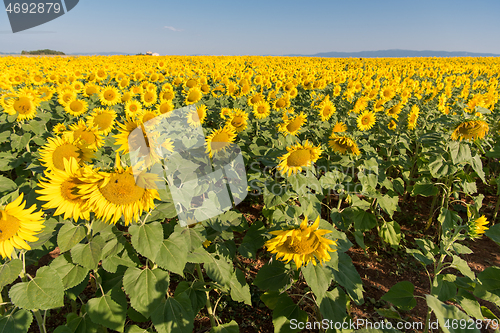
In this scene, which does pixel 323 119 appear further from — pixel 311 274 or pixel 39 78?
pixel 39 78

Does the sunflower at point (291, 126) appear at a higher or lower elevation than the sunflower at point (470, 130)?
lower

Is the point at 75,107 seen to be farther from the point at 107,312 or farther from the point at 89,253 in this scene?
the point at 107,312

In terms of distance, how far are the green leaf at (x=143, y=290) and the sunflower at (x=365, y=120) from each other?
4.67m

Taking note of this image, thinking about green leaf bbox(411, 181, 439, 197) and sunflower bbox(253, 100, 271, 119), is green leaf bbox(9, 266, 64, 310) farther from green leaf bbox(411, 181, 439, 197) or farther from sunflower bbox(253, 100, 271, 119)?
green leaf bbox(411, 181, 439, 197)

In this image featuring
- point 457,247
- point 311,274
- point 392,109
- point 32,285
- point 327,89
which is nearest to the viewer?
point 32,285

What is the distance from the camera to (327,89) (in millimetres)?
8398

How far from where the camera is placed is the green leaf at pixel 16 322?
5.36 ft

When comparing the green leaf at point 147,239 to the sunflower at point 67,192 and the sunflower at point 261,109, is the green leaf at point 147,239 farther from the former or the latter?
Answer: the sunflower at point 261,109

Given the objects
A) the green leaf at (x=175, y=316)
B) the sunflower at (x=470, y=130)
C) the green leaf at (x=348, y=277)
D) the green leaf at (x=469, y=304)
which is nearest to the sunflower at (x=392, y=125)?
the sunflower at (x=470, y=130)

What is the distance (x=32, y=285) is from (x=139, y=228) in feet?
2.60

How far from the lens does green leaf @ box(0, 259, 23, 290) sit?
62.2 inches

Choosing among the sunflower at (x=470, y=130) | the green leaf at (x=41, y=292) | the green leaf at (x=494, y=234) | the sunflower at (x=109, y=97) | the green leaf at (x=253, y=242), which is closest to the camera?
the green leaf at (x=494, y=234)

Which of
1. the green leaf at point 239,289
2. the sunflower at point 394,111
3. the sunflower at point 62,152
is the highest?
the sunflower at point 62,152

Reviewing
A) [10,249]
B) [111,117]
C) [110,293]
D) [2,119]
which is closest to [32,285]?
[10,249]
